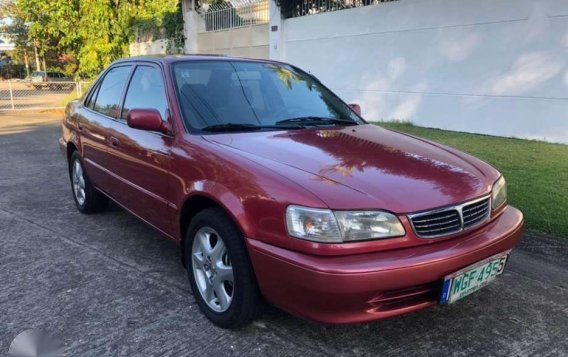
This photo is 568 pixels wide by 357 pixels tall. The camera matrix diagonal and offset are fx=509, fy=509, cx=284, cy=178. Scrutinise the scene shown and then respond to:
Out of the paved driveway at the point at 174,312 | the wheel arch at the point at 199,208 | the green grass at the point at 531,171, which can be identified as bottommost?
the paved driveway at the point at 174,312

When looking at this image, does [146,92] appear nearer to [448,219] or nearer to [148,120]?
[148,120]

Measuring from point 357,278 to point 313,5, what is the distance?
11953mm

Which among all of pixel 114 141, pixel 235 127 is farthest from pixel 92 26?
pixel 235 127

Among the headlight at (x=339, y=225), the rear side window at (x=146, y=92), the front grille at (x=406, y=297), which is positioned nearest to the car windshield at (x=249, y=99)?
the rear side window at (x=146, y=92)

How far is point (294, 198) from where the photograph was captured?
2516 mm

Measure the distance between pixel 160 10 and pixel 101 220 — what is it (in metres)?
17.8

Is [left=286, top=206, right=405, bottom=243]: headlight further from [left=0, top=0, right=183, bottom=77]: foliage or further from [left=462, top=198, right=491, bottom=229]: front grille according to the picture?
[left=0, top=0, right=183, bottom=77]: foliage

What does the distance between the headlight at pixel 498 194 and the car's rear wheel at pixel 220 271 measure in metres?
1.50

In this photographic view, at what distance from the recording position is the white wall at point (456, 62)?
27.6 ft

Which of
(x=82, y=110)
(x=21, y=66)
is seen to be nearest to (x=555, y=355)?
(x=82, y=110)

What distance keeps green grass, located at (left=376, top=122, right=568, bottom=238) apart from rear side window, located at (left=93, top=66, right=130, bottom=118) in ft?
12.6

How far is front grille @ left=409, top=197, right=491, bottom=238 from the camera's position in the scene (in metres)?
2.56

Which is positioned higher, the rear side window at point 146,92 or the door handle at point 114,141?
the rear side window at point 146,92

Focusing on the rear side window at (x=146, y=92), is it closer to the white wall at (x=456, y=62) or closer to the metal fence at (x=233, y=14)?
the white wall at (x=456, y=62)
